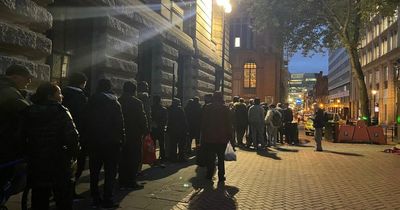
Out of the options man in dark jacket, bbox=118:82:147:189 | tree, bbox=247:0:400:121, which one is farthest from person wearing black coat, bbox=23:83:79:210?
tree, bbox=247:0:400:121

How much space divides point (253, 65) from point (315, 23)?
29.8 m

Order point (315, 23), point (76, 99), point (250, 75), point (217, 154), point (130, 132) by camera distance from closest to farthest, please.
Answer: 1. point (76, 99)
2. point (130, 132)
3. point (217, 154)
4. point (315, 23)
5. point (250, 75)

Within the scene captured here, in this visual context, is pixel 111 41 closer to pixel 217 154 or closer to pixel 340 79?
pixel 217 154

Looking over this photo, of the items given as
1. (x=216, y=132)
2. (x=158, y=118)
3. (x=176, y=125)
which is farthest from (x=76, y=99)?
(x=176, y=125)

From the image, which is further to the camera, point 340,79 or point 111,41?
point 340,79

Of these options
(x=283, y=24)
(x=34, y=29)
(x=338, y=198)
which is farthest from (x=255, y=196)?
(x=283, y=24)

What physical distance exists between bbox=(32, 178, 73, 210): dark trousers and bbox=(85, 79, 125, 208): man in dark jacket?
4.93ft

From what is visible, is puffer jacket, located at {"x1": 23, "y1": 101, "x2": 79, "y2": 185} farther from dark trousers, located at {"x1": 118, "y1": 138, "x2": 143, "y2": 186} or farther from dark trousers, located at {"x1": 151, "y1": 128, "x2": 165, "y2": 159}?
dark trousers, located at {"x1": 151, "y1": 128, "x2": 165, "y2": 159}

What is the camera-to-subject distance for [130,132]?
8.15 m

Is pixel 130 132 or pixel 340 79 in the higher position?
pixel 340 79

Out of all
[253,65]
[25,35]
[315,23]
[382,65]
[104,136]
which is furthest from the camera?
[253,65]

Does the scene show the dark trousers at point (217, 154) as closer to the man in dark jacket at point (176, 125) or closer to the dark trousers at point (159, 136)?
the dark trousers at point (159, 136)

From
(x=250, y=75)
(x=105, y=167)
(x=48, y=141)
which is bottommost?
(x=105, y=167)

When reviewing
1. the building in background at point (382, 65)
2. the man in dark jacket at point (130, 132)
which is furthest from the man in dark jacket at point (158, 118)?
the building in background at point (382, 65)
